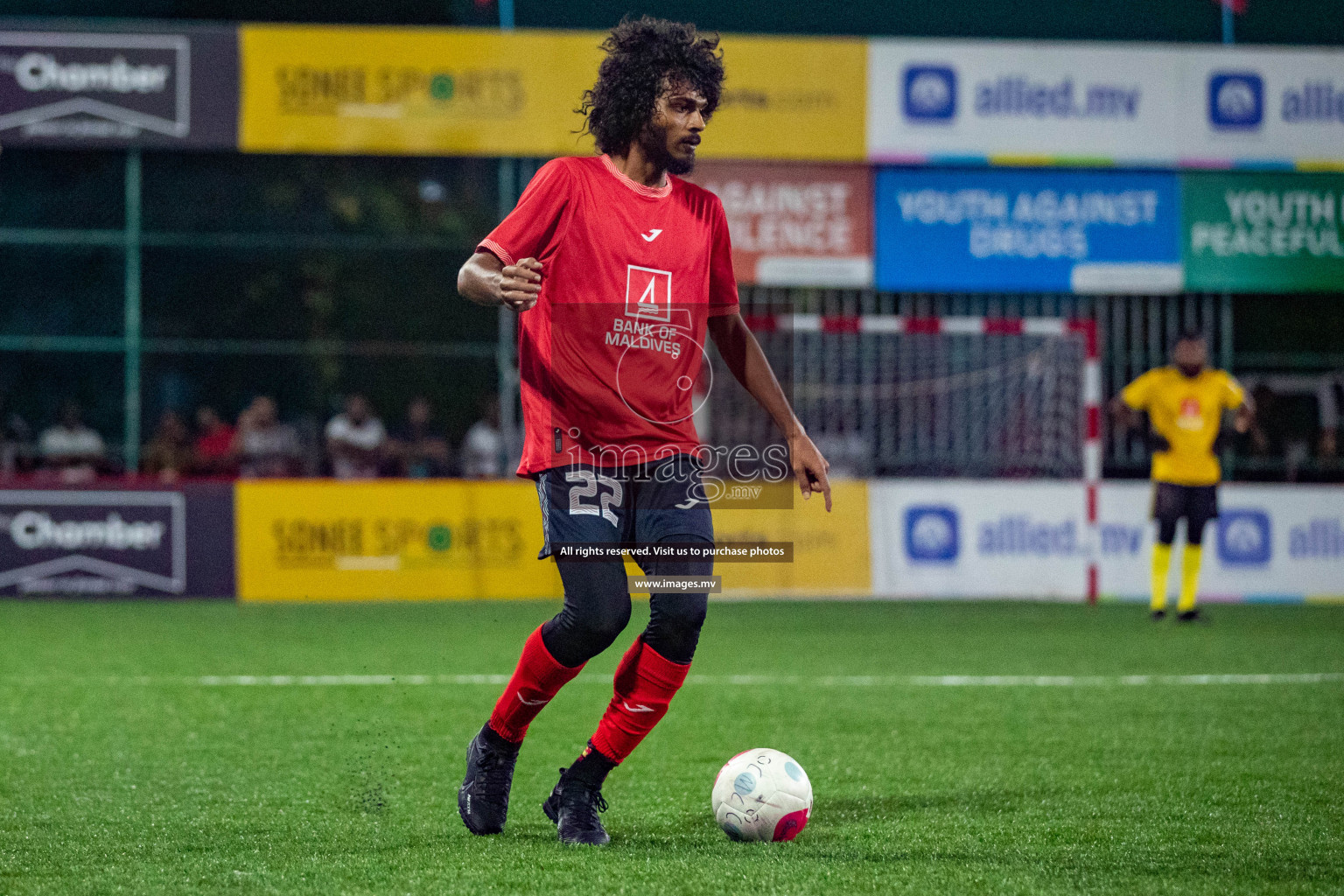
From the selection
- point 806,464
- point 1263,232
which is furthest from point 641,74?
point 1263,232

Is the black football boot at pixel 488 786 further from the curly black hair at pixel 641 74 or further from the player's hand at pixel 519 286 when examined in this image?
the curly black hair at pixel 641 74

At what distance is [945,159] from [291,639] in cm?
737

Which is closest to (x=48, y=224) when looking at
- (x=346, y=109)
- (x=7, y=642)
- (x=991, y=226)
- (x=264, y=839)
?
(x=346, y=109)

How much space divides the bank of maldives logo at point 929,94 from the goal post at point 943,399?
1862 mm

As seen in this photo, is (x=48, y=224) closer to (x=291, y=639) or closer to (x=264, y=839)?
(x=291, y=639)

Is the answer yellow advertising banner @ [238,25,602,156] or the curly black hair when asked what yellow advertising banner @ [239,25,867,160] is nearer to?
yellow advertising banner @ [238,25,602,156]

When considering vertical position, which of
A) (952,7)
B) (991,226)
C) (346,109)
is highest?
(952,7)

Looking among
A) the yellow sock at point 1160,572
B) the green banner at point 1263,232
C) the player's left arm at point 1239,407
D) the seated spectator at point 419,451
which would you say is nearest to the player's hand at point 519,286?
the player's left arm at point 1239,407

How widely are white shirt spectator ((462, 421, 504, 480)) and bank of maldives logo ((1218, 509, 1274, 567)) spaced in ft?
21.3

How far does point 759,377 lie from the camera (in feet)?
15.7

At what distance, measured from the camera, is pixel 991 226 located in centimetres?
1454

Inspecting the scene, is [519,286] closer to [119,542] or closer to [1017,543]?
[1017,543]

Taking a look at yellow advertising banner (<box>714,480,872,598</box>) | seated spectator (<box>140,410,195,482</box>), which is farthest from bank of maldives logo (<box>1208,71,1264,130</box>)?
seated spectator (<box>140,410,195,482</box>)

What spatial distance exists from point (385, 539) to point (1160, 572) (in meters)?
6.46
